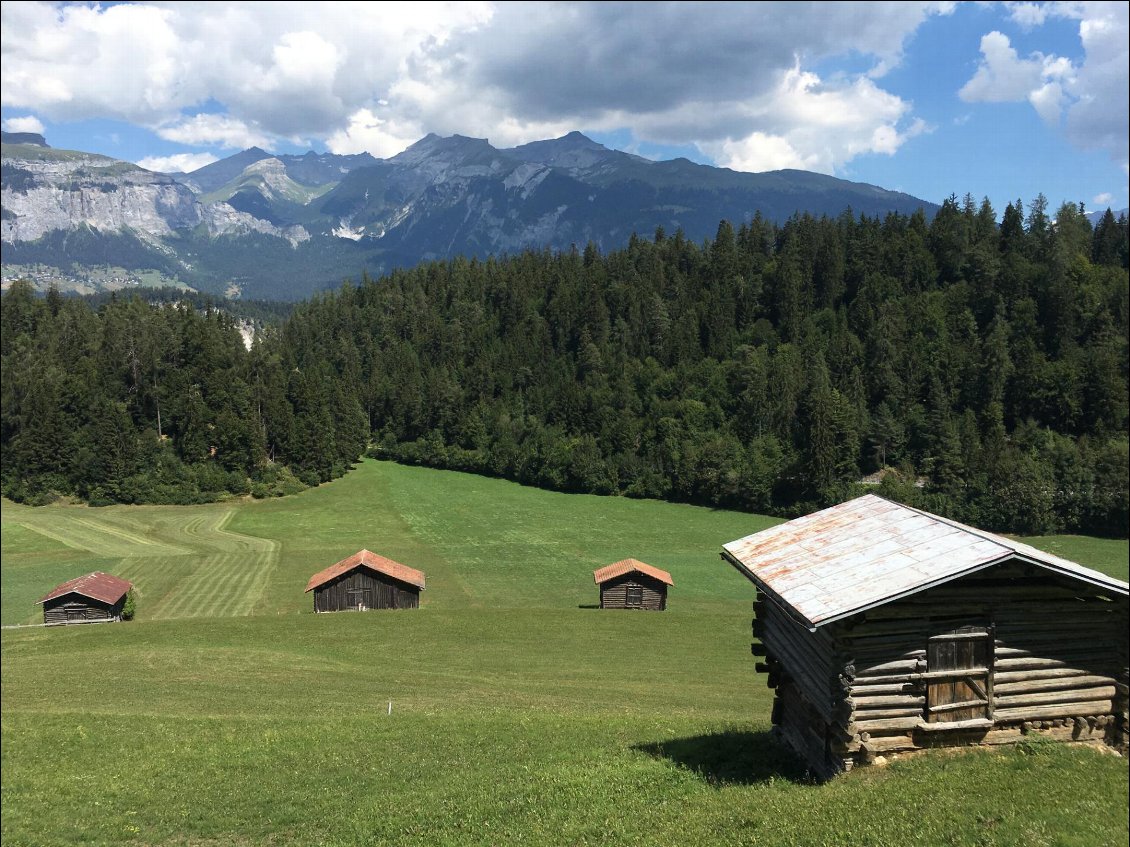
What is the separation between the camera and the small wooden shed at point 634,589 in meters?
53.2

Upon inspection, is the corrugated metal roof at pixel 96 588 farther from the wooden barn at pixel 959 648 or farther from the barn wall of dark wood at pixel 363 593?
the wooden barn at pixel 959 648

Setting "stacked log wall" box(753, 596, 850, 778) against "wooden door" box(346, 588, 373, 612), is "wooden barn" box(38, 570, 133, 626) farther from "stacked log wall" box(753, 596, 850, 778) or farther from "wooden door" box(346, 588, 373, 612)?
"stacked log wall" box(753, 596, 850, 778)

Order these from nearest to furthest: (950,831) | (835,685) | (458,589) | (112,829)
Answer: (950,831)
(835,685)
(112,829)
(458,589)

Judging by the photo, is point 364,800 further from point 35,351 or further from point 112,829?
point 35,351

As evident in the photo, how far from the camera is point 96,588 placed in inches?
1901

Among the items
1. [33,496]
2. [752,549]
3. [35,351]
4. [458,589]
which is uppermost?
[35,351]

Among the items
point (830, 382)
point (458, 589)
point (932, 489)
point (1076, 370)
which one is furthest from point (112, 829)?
point (1076, 370)

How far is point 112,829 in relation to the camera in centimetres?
1761

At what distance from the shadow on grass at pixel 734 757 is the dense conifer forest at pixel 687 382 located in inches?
2362

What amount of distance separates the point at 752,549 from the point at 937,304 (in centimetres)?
11548

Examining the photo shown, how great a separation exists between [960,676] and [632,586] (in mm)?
38428

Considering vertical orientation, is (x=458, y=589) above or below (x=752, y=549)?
below

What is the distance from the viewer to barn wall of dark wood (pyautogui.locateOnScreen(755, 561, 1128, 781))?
51.2ft

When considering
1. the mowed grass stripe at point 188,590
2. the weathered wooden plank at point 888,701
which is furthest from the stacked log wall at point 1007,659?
the mowed grass stripe at point 188,590
